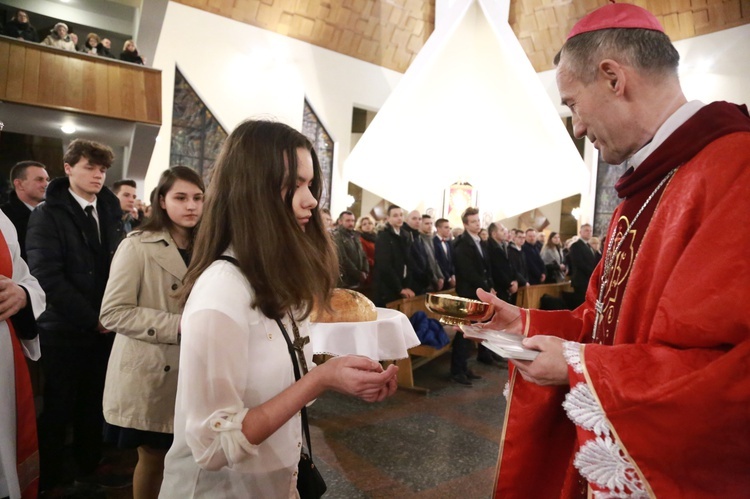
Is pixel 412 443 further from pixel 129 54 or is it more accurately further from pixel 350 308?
pixel 129 54

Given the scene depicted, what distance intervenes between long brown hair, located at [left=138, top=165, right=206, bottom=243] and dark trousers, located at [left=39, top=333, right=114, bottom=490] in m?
1.01

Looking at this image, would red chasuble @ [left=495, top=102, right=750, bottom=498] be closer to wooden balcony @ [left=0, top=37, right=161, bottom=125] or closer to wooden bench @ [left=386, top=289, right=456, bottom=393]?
wooden bench @ [left=386, top=289, right=456, bottom=393]


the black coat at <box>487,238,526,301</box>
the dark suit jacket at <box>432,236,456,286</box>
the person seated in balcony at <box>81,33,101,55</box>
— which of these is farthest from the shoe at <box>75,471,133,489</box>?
the person seated in balcony at <box>81,33,101,55</box>

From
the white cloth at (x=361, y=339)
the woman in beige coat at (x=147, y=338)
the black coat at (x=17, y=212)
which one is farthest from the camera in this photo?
the black coat at (x=17, y=212)

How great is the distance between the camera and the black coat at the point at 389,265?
19.0ft

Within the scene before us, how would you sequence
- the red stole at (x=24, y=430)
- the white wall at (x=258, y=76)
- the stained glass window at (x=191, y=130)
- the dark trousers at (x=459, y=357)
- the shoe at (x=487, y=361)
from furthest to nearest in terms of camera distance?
the stained glass window at (x=191, y=130)
the white wall at (x=258, y=76)
the shoe at (x=487, y=361)
the dark trousers at (x=459, y=357)
the red stole at (x=24, y=430)

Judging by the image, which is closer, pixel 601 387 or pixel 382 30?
pixel 601 387

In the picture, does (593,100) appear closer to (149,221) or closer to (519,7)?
(149,221)

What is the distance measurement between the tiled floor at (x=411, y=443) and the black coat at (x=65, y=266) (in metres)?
0.96

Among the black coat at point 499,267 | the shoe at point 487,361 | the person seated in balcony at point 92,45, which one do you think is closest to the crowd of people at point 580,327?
the shoe at point 487,361

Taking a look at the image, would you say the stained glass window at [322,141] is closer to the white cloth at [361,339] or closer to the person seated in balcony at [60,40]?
the person seated in balcony at [60,40]

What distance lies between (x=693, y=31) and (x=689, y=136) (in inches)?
663

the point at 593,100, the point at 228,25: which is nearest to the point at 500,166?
the point at 228,25

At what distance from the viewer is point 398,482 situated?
311 cm
